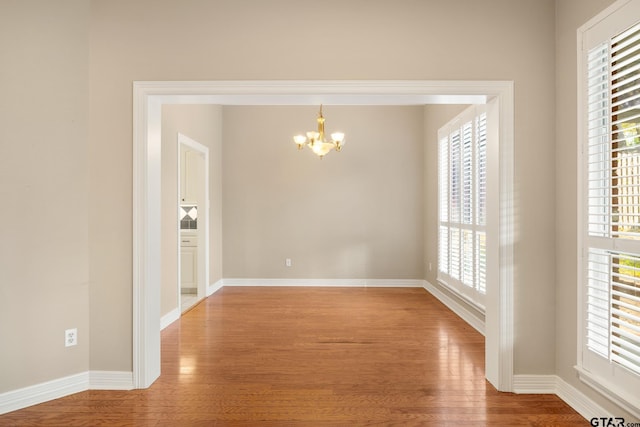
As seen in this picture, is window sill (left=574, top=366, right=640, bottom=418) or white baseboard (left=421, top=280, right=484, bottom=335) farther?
white baseboard (left=421, top=280, right=484, bottom=335)

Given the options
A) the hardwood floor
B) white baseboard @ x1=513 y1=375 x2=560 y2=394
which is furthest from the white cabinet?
white baseboard @ x1=513 y1=375 x2=560 y2=394

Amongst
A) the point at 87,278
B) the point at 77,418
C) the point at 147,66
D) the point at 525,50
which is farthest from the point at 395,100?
the point at 77,418

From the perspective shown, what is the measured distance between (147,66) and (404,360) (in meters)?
3.27

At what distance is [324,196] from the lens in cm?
706

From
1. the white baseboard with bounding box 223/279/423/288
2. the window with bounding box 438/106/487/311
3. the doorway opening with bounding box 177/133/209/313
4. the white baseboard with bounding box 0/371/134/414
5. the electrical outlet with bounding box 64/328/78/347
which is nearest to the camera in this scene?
the white baseboard with bounding box 0/371/134/414

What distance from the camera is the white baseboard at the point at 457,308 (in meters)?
4.51

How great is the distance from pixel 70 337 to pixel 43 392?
0.39 metres

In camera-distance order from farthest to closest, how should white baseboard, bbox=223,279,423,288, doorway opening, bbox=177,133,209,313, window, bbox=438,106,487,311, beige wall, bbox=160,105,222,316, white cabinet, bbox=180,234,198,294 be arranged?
1. white baseboard, bbox=223,279,423,288
2. white cabinet, bbox=180,234,198,294
3. doorway opening, bbox=177,133,209,313
4. beige wall, bbox=160,105,222,316
5. window, bbox=438,106,487,311

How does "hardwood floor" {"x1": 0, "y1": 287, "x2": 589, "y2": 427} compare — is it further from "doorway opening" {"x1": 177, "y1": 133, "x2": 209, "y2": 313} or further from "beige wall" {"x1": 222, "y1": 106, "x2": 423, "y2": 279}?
"beige wall" {"x1": 222, "y1": 106, "x2": 423, "y2": 279}

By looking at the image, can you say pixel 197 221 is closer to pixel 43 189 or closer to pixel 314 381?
pixel 43 189

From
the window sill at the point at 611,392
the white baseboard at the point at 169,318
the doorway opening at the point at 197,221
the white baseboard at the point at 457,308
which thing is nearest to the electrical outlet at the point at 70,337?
the white baseboard at the point at 169,318

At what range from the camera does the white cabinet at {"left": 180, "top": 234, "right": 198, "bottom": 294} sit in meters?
6.21

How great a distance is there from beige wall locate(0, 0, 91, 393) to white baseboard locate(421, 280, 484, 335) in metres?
3.90

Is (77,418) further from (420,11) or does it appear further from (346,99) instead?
(420,11)
